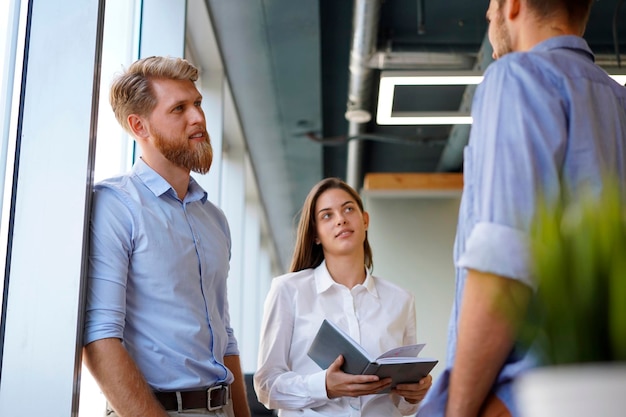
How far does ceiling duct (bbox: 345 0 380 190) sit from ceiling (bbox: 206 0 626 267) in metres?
0.01

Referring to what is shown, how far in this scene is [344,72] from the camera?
272 inches

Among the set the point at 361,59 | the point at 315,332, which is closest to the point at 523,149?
the point at 315,332

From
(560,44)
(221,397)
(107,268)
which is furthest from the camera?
(221,397)

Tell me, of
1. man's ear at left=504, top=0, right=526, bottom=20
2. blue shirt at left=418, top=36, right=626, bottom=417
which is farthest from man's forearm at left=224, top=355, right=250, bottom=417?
man's ear at left=504, top=0, right=526, bottom=20

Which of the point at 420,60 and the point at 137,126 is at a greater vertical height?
the point at 420,60

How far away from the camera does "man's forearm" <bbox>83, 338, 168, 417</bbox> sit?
1.81 m

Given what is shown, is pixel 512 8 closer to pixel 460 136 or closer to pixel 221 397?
pixel 221 397

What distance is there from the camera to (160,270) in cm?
202

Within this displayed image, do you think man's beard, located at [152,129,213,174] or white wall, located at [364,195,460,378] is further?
white wall, located at [364,195,460,378]

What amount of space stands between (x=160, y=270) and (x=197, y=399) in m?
0.35

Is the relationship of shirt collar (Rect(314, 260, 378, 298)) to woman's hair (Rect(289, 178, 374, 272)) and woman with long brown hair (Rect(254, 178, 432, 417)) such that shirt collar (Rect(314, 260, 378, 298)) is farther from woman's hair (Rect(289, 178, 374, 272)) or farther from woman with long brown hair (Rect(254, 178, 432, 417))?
woman's hair (Rect(289, 178, 374, 272))

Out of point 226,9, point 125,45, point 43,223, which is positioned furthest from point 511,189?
point 226,9

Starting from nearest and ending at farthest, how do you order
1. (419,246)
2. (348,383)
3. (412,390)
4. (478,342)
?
(478,342) → (348,383) → (412,390) → (419,246)

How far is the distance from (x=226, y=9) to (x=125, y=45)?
160 centimetres
